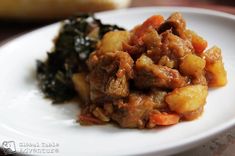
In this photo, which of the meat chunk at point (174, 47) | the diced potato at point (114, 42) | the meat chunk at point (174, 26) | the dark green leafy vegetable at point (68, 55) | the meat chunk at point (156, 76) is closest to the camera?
the meat chunk at point (156, 76)

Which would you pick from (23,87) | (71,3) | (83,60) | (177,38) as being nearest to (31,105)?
(23,87)

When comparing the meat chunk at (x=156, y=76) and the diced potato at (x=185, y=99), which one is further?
the meat chunk at (x=156, y=76)

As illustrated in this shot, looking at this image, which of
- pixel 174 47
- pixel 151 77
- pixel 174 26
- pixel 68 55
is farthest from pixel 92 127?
pixel 68 55

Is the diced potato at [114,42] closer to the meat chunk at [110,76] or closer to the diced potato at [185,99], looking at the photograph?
the meat chunk at [110,76]

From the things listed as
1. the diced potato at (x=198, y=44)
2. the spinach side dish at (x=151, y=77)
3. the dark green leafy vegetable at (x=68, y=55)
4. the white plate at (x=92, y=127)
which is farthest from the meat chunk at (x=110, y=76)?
the dark green leafy vegetable at (x=68, y=55)

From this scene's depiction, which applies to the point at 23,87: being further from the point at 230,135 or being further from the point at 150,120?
the point at 230,135

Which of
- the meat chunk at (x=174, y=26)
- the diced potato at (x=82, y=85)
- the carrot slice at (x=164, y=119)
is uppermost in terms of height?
the meat chunk at (x=174, y=26)
